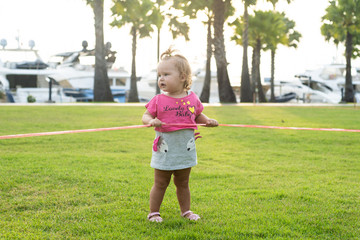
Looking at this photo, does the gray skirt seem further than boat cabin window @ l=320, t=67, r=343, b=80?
No

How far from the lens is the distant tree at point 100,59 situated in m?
26.6

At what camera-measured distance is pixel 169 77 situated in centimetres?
343

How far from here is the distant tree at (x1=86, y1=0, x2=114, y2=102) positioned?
26561mm

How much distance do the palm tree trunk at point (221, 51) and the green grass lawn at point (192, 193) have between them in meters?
21.0

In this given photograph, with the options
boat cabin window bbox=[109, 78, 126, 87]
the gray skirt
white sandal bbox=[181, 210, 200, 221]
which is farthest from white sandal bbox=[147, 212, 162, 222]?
boat cabin window bbox=[109, 78, 126, 87]

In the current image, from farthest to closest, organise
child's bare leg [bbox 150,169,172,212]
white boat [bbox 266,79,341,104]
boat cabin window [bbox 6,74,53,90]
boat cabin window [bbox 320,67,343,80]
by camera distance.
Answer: boat cabin window [bbox 320,67,343,80] → white boat [bbox 266,79,341,104] → boat cabin window [bbox 6,74,53,90] → child's bare leg [bbox 150,169,172,212]

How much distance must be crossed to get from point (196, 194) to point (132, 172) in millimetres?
1379

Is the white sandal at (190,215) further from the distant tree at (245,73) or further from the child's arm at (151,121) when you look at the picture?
the distant tree at (245,73)

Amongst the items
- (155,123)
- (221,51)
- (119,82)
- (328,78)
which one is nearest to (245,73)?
(221,51)

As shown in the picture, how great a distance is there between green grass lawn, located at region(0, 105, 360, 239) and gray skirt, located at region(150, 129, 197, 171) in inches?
19.0

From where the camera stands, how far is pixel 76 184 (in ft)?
15.5

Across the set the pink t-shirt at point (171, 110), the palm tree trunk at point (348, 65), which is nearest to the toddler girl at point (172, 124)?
the pink t-shirt at point (171, 110)

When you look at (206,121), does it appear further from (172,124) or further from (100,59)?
(100,59)

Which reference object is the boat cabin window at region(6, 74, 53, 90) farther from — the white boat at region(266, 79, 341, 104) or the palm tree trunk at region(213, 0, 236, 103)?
the white boat at region(266, 79, 341, 104)
